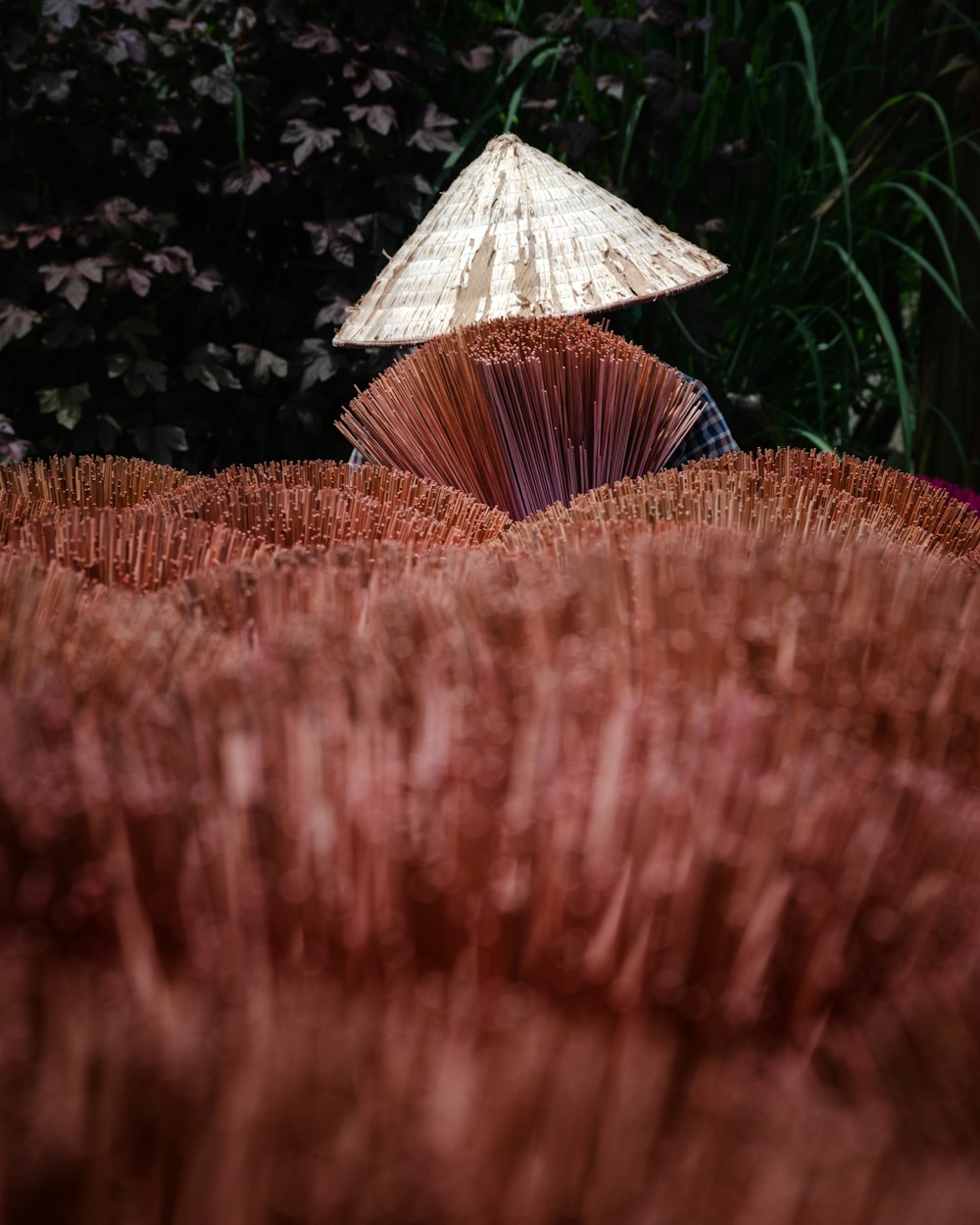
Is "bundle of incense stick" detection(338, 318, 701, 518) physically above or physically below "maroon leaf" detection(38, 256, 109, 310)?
above

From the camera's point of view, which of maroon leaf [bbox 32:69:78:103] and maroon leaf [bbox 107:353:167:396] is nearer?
Answer: maroon leaf [bbox 32:69:78:103]

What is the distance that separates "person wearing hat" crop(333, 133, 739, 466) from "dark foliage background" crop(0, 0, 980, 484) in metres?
1.02

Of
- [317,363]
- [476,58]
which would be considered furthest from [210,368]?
[476,58]

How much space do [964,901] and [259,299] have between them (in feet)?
8.51

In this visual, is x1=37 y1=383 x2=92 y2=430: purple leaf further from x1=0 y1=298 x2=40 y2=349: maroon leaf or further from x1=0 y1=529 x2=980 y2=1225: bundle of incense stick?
x1=0 y1=529 x2=980 y2=1225: bundle of incense stick

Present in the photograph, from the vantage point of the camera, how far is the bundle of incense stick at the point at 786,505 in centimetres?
66

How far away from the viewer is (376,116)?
2.49 meters

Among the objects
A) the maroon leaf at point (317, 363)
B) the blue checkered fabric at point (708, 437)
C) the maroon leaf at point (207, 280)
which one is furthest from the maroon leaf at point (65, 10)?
→ the blue checkered fabric at point (708, 437)

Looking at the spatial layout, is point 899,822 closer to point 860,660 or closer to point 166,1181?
point 860,660

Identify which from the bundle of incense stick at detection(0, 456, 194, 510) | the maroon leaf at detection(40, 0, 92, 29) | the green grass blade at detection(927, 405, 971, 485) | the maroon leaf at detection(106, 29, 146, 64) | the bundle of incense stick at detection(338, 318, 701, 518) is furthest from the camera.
Result: the green grass blade at detection(927, 405, 971, 485)

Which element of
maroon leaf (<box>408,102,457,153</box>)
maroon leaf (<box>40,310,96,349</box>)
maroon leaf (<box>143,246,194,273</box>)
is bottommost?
maroon leaf (<box>40,310,96,349</box>)

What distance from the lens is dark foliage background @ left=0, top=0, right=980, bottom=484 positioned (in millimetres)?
2451

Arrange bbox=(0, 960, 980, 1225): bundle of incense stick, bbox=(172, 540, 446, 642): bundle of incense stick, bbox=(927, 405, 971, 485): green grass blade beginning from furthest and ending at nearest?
bbox=(927, 405, 971, 485): green grass blade → bbox=(172, 540, 446, 642): bundle of incense stick → bbox=(0, 960, 980, 1225): bundle of incense stick

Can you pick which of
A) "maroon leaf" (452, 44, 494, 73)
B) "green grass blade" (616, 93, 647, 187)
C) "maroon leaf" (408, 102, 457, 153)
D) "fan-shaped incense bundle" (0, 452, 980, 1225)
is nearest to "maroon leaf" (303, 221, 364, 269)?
"maroon leaf" (408, 102, 457, 153)
